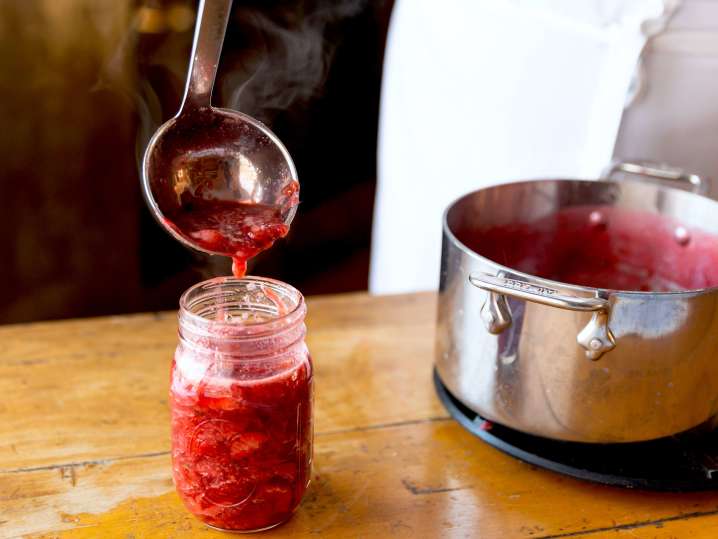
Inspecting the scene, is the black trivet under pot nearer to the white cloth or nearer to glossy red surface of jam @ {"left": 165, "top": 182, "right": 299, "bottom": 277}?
glossy red surface of jam @ {"left": 165, "top": 182, "right": 299, "bottom": 277}

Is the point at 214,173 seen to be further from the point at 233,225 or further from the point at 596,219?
the point at 596,219

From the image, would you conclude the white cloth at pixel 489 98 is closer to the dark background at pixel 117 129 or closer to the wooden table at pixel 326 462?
the dark background at pixel 117 129

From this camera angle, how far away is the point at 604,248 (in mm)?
1321

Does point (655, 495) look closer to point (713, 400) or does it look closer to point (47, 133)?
point (713, 400)

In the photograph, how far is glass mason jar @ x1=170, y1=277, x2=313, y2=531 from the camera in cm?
82

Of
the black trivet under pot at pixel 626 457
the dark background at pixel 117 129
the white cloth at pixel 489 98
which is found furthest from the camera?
the dark background at pixel 117 129

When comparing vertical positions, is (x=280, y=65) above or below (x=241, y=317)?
above

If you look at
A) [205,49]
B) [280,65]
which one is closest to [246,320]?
[205,49]

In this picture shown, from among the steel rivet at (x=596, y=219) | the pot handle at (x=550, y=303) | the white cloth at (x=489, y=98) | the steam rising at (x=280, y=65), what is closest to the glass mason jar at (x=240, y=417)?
the pot handle at (x=550, y=303)

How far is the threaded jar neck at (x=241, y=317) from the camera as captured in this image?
825 mm

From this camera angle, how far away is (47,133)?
2436 millimetres

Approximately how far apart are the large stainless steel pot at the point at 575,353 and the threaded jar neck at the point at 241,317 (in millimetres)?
206

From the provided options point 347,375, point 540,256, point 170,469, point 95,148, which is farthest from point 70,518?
point 95,148

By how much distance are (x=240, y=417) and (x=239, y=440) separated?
0.08ft
